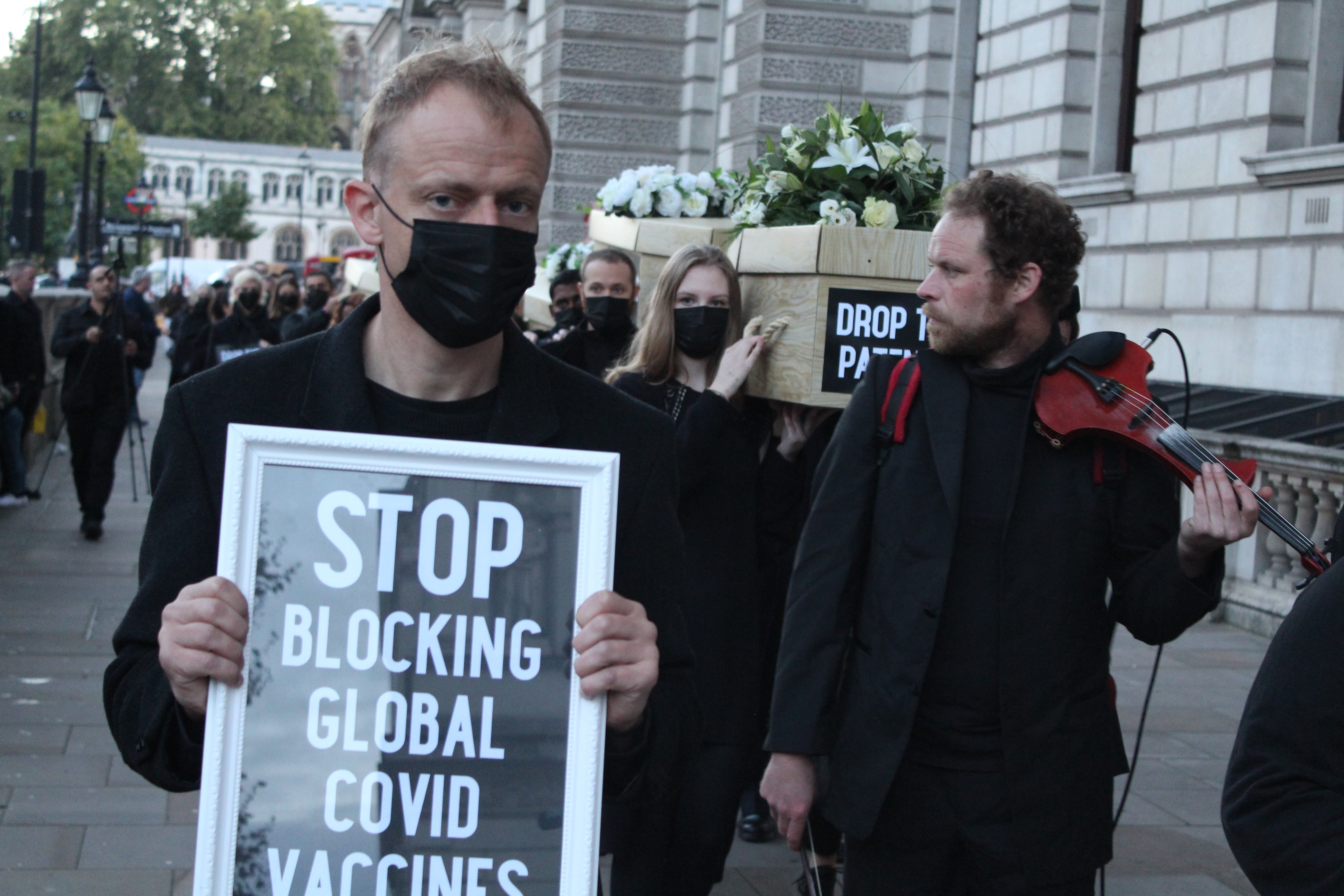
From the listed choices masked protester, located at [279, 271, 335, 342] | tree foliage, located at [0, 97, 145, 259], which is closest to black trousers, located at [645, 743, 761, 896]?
masked protester, located at [279, 271, 335, 342]

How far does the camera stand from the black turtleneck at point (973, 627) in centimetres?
293

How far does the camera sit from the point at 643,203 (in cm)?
556

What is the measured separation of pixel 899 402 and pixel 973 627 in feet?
1.59

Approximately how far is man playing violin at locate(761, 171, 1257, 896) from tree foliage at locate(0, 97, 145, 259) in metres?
49.7

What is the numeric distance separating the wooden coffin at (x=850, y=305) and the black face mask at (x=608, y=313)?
2.57 meters

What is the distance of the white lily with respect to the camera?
4320mm

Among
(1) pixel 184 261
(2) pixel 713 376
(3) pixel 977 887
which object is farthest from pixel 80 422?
(1) pixel 184 261

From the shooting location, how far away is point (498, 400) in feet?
6.61

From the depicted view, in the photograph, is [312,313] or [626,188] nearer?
[626,188]

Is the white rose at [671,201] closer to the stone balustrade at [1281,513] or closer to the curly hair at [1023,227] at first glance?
the curly hair at [1023,227]

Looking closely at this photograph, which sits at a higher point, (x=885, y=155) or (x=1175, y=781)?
(x=885, y=155)

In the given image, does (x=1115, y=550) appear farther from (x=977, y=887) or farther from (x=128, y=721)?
(x=128, y=721)

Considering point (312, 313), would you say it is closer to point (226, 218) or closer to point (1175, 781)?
point (1175, 781)

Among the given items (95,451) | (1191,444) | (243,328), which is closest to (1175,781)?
(1191,444)
